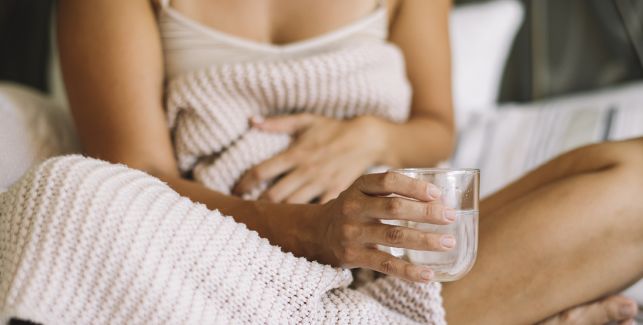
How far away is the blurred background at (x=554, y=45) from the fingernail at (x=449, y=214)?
1.19m

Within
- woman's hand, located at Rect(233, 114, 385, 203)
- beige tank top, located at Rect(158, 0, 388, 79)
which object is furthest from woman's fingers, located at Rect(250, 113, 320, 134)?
beige tank top, located at Rect(158, 0, 388, 79)

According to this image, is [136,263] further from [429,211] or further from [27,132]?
[27,132]

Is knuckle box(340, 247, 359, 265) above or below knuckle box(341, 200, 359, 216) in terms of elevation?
below

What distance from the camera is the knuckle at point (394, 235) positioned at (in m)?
0.53

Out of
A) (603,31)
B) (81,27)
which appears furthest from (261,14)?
(603,31)

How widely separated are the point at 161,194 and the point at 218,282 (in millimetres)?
102

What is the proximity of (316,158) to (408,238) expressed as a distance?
32cm

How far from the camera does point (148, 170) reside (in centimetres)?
83

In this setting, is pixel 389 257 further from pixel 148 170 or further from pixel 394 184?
pixel 148 170

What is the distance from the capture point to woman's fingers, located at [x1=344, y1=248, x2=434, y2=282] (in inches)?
21.5

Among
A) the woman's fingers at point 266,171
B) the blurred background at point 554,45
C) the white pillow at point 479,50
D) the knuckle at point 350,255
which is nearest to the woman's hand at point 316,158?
the woman's fingers at point 266,171

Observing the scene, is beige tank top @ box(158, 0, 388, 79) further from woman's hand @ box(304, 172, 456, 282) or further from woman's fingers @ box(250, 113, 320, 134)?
woman's hand @ box(304, 172, 456, 282)

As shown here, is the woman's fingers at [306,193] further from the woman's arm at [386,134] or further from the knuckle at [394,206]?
the knuckle at [394,206]

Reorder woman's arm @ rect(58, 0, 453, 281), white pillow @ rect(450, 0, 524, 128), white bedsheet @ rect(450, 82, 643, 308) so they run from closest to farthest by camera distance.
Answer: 1. woman's arm @ rect(58, 0, 453, 281)
2. white bedsheet @ rect(450, 82, 643, 308)
3. white pillow @ rect(450, 0, 524, 128)
